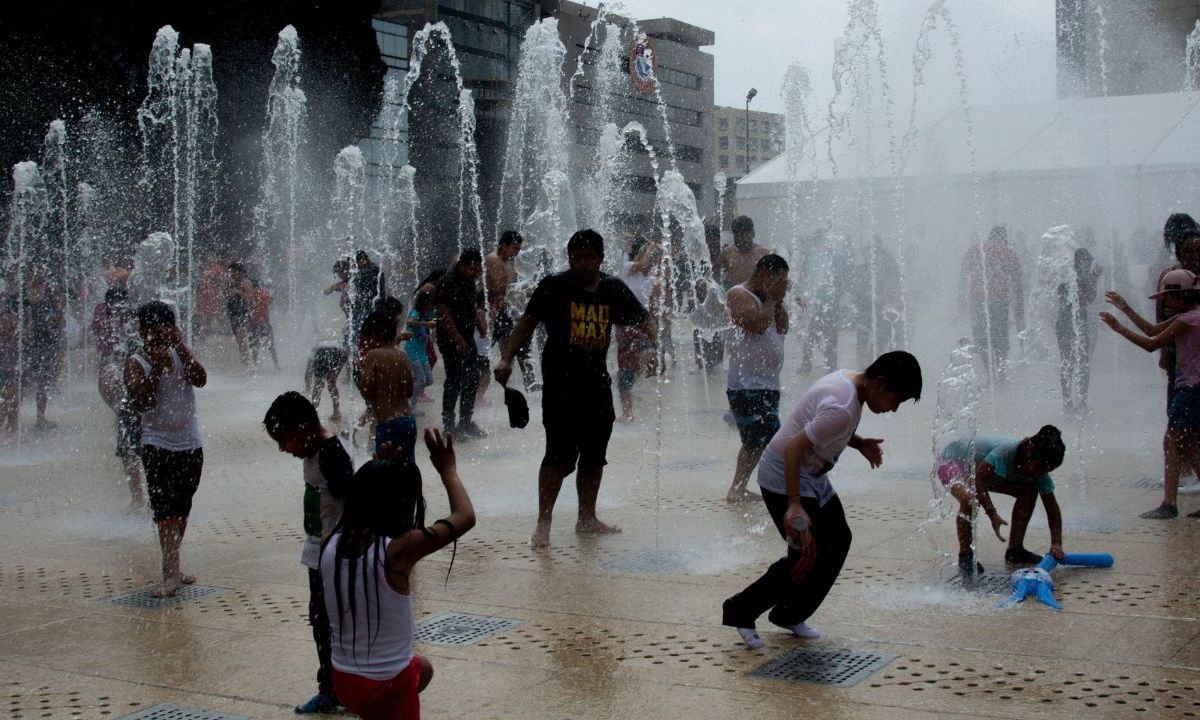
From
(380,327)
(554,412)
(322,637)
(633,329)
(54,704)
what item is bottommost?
(54,704)

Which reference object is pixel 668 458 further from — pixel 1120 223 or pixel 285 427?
pixel 1120 223

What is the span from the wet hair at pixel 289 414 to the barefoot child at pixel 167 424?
1.96 meters

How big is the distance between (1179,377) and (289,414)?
5.17m

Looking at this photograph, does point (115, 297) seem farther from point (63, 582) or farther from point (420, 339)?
point (63, 582)

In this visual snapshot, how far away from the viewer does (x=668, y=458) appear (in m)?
9.75

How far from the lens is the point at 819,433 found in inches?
181

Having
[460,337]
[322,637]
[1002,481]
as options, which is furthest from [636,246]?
[322,637]

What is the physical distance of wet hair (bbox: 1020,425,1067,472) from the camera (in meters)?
5.48

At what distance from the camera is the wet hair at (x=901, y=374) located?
4.54 m

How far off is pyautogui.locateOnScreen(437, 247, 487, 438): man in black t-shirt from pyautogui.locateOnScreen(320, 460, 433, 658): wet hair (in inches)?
284

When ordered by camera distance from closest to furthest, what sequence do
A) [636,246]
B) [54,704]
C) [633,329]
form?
1. [54,704]
2. [633,329]
3. [636,246]

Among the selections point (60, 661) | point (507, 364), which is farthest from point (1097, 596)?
point (60, 661)

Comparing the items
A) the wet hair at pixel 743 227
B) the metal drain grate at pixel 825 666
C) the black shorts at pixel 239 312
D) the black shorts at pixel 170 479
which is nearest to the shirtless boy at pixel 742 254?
the wet hair at pixel 743 227

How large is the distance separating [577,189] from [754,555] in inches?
2143
